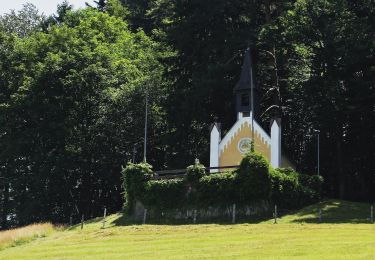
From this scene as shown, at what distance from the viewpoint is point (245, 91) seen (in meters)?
Answer: 51.0

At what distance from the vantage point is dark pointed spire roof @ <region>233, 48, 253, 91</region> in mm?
50719

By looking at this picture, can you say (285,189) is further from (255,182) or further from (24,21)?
(24,21)

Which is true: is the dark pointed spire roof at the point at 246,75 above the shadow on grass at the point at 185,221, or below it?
above

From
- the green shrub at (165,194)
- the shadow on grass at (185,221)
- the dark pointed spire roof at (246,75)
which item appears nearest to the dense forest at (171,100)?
the dark pointed spire roof at (246,75)

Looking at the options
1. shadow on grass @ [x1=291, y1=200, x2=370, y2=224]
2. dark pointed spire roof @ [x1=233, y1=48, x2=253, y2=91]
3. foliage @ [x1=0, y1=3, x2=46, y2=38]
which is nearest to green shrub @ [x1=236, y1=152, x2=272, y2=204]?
shadow on grass @ [x1=291, y1=200, x2=370, y2=224]

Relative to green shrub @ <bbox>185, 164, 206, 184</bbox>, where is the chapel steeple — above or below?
above

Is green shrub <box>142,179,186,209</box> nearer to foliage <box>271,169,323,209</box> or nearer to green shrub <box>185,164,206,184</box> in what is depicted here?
green shrub <box>185,164,206,184</box>

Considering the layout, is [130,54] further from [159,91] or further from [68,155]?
[68,155]

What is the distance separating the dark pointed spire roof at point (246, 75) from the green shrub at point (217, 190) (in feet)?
35.1

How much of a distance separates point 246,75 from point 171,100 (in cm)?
766

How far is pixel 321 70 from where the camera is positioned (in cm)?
5072

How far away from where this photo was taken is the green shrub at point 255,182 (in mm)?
40750

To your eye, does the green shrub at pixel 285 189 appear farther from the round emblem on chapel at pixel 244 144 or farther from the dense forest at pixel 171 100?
the dense forest at pixel 171 100

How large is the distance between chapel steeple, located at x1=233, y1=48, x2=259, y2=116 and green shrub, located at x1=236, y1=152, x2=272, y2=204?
9775mm
